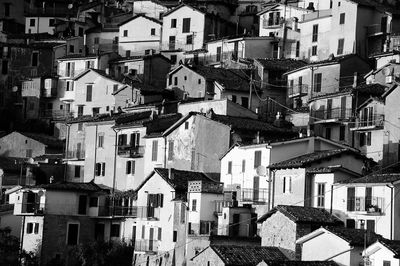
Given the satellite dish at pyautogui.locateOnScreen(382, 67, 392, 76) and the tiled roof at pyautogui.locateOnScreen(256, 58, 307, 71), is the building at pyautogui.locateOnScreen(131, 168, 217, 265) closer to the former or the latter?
the satellite dish at pyautogui.locateOnScreen(382, 67, 392, 76)

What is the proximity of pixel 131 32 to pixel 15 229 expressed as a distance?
98.4ft

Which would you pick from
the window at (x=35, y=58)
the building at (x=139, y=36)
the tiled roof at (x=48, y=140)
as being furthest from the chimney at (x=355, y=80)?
the window at (x=35, y=58)

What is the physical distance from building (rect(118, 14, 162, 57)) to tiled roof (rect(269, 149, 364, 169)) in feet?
136

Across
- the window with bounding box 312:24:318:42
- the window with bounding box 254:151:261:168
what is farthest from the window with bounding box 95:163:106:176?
the window with bounding box 312:24:318:42

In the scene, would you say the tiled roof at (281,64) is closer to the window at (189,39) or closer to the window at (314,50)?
the window at (314,50)

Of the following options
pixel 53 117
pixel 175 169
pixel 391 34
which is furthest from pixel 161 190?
pixel 53 117

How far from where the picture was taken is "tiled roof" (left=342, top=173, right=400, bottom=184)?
201 feet

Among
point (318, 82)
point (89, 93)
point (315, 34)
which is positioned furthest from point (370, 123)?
point (89, 93)

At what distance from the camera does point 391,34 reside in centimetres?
8775

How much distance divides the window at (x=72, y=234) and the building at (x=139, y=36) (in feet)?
98.3

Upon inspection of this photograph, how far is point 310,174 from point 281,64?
90.6 ft

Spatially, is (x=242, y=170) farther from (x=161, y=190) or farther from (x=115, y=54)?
(x=115, y=54)

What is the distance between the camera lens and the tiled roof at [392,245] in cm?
5474

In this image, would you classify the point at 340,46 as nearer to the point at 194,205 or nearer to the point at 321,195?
the point at 194,205
